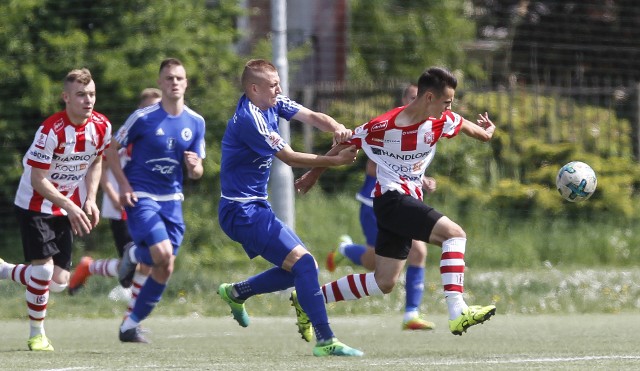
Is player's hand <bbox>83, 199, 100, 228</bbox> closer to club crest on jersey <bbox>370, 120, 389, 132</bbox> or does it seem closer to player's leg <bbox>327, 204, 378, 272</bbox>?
club crest on jersey <bbox>370, 120, 389, 132</bbox>

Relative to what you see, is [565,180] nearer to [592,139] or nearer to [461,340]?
[461,340]

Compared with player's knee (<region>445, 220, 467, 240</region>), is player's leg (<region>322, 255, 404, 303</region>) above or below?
below

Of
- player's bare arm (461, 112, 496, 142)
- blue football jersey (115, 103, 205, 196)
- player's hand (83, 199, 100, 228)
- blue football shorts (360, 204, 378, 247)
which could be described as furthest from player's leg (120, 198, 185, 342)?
player's bare arm (461, 112, 496, 142)

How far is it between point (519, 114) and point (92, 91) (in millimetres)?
9330

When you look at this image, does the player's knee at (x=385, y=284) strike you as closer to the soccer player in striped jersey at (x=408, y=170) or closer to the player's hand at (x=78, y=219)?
the soccer player in striped jersey at (x=408, y=170)

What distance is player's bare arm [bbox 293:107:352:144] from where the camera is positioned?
808cm

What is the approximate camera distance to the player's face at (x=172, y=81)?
997cm

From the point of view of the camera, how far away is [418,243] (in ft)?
34.8

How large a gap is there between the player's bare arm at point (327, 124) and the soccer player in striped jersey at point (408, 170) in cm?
16

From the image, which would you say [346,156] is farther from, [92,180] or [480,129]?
[92,180]

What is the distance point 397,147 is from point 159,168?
8.16 feet

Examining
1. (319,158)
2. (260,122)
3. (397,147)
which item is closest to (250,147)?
(260,122)

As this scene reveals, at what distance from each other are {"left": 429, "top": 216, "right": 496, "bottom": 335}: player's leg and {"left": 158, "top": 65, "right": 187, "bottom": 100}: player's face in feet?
9.48

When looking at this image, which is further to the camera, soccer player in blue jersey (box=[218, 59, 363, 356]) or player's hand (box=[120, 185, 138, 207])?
player's hand (box=[120, 185, 138, 207])
